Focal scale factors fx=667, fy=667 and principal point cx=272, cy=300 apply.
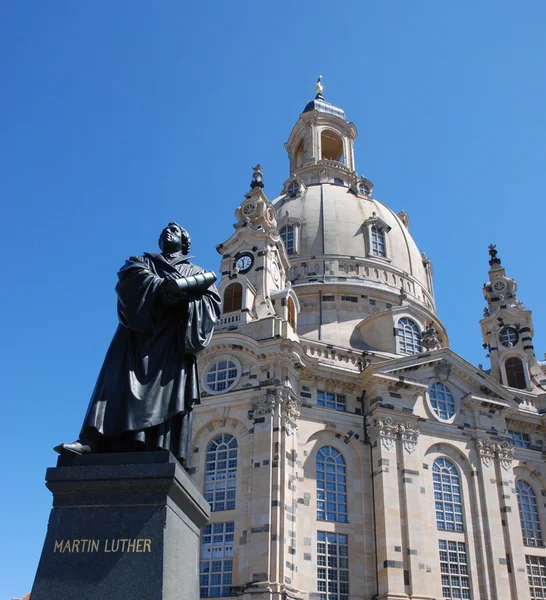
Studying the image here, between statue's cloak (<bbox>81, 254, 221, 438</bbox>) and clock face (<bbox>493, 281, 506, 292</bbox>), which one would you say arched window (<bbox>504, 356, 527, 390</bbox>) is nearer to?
clock face (<bbox>493, 281, 506, 292</bbox>)

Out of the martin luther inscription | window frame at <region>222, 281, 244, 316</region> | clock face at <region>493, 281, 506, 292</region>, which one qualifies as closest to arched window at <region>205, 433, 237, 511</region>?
window frame at <region>222, 281, 244, 316</region>

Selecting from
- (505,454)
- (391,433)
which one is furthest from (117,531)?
(505,454)

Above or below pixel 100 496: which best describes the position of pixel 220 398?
above

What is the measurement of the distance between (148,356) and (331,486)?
27.5 meters

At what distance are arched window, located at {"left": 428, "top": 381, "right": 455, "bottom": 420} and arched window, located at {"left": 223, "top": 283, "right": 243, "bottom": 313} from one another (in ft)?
39.3

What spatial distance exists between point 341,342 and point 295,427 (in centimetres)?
1039

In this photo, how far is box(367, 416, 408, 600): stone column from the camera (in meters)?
31.3

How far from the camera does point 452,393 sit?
127ft

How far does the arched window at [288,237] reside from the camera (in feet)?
165

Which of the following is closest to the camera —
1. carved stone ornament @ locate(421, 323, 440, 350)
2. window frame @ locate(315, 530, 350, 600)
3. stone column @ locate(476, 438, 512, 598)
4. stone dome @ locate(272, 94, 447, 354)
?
window frame @ locate(315, 530, 350, 600)

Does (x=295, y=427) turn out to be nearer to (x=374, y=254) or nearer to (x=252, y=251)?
(x=252, y=251)

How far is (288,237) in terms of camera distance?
51.3 meters

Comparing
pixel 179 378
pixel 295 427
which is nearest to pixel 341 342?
pixel 295 427

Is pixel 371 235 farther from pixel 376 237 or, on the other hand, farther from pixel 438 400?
pixel 438 400
